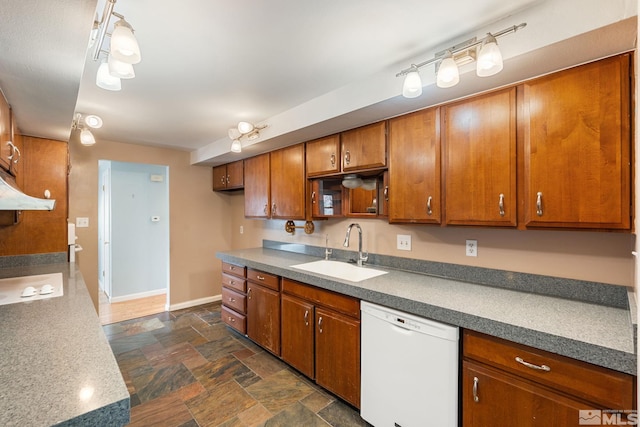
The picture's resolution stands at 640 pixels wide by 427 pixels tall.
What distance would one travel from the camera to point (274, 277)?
2.62 metres

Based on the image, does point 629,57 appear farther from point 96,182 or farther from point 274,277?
point 96,182

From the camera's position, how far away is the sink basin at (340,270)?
229 centimetres

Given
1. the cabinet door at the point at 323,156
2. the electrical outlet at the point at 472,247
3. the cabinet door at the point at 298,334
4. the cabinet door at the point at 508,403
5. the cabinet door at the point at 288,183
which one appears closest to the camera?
the cabinet door at the point at 508,403

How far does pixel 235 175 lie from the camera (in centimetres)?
387

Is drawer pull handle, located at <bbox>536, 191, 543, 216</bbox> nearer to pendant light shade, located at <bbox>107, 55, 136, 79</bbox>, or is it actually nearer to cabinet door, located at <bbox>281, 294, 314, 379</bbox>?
cabinet door, located at <bbox>281, 294, 314, 379</bbox>

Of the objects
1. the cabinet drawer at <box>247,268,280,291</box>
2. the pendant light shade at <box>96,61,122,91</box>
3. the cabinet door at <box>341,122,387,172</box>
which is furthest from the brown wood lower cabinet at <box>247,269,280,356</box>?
the pendant light shade at <box>96,61,122,91</box>

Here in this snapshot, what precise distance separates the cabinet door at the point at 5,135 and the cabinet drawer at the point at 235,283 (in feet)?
6.43

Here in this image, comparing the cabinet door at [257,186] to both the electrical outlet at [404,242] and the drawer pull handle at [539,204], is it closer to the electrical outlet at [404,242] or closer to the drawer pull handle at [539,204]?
the electrical outlet at [404,242]

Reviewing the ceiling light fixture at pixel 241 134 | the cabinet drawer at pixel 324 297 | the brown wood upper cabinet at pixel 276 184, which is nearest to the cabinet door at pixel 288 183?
the brown wood upper cabinet at pixel 276 184

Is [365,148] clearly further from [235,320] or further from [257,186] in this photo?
[235,320]

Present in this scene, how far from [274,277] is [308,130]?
1.33 metres

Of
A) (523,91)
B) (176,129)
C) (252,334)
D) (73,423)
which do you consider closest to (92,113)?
(176,129)

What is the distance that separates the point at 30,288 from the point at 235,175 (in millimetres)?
2447

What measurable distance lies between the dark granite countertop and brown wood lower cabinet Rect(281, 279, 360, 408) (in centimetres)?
134
